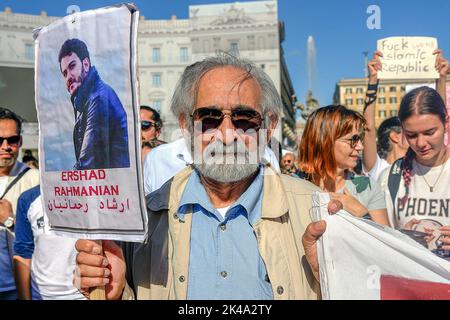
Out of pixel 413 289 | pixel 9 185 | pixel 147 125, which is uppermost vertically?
pixel 147 125

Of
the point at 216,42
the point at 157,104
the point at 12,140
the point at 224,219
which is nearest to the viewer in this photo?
the point at 224,219

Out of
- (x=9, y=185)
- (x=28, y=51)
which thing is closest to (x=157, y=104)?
(x=9, y=185)

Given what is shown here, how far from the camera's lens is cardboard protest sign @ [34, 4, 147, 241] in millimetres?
1751

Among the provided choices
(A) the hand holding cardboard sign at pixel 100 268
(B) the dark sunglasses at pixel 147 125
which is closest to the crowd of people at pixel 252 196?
(A) the hand holding cardboard sign at pixel 100 268

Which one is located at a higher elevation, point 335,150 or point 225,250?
point 335,150

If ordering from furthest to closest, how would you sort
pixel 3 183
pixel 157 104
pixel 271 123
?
pixel 157 104 < pixel 3 183 < pixel 271 123

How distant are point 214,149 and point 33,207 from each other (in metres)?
1.66

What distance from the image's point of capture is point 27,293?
131 inches

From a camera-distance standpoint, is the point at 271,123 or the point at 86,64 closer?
the point at 86,64

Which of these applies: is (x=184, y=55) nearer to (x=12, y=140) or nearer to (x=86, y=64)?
(x=12, y=140)

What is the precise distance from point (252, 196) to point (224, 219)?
6.6 inches

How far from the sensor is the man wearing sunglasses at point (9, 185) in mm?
3396

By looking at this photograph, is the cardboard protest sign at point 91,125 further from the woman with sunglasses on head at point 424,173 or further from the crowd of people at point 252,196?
the woman with sunglasses on head at point 424,173

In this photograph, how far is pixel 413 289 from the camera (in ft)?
6.61
